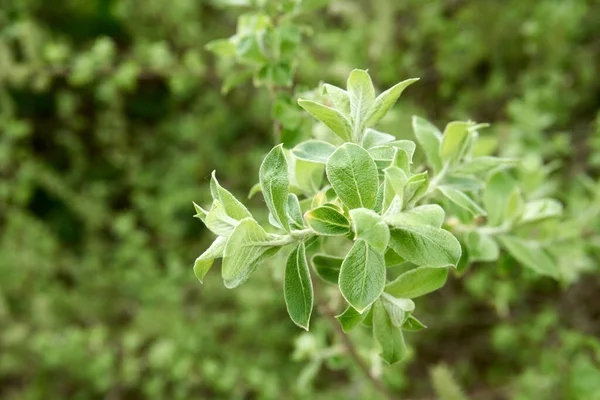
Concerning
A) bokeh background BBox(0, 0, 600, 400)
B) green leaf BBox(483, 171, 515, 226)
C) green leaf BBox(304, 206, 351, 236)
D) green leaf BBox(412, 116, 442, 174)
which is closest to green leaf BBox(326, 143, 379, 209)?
green leaf BBox(304, 206, 351, 236)

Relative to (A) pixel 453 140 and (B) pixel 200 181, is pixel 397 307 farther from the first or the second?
(B) pixel 200 181

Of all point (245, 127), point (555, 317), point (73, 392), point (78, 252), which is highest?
point (245, 127)

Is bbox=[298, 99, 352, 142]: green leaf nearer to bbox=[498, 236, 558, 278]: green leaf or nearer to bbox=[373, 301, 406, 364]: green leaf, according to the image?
bbox=[373, 301, 406, 364]: green leaf

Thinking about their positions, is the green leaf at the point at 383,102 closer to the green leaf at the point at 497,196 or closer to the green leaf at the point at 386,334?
the green leaf at the point at 386,334

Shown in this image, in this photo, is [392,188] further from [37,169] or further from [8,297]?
[8,297]

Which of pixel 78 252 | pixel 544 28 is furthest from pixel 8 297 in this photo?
pixel 544 28

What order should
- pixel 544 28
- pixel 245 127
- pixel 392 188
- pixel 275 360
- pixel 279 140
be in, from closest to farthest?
pixel 392 188, pixel 279 140, pixel 544 28, pixel 275 360, pixel 245 127
